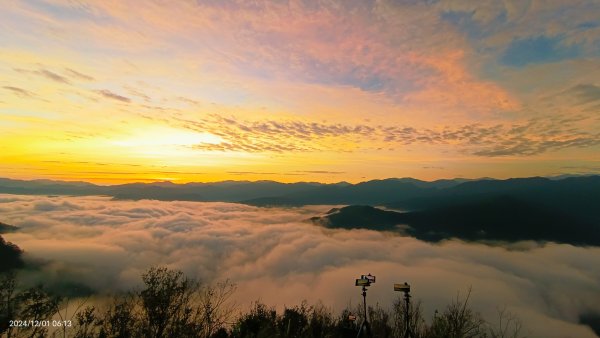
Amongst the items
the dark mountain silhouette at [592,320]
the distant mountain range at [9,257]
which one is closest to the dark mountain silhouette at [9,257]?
the distant mountain range at [9,257]

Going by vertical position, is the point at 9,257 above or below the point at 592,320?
above

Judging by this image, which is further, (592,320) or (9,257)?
(592,320)

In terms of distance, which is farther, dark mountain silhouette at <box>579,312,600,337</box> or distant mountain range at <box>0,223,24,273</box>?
dark mountain silhouette at <box>579,312,600,337</box>

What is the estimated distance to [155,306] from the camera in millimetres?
40812

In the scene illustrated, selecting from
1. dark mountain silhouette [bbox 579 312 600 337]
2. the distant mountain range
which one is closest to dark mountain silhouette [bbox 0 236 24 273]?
the distant mountain range

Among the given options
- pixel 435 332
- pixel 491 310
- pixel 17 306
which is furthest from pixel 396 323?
pixel 491 310

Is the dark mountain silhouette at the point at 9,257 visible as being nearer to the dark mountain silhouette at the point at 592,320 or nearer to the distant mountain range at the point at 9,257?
the distant mountain range at the point at 9,257

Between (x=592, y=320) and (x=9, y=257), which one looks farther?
(x=592, y=320)

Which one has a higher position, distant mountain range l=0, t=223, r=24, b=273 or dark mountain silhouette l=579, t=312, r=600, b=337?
distant mountain range l=0, t=223, r=24, b=273

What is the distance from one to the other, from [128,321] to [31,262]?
174233 millimetres

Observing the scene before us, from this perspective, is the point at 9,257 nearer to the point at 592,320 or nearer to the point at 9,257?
the point at 9,257

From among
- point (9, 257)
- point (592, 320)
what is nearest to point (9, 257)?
point (9, 257)

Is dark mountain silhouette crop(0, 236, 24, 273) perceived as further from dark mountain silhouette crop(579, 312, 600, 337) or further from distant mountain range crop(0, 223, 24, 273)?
dark mountain silhouette crop(579, 312, 600, 337)

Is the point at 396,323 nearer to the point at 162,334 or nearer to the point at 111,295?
the point at 162,334
